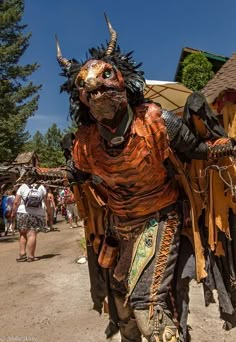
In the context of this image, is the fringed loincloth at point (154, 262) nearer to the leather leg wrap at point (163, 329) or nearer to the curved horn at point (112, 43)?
the leather leg wrap at point (163, 329)

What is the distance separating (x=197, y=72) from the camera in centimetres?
1343

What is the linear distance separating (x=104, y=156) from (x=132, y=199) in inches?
11.7

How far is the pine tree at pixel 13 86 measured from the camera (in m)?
22.7

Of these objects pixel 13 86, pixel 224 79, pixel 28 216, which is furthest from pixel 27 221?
pixel 13 86

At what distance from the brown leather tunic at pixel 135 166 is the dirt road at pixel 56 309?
172cm

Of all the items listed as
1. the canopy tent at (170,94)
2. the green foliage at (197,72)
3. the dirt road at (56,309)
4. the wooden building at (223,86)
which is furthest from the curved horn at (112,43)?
the green foliage at (197,72)

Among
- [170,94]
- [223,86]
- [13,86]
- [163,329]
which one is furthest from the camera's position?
[13,86]

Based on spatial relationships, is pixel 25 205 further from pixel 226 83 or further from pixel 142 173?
pixel 142 173

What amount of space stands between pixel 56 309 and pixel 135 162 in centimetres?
320

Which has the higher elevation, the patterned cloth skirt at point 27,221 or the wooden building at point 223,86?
the wooden building at point 223,86

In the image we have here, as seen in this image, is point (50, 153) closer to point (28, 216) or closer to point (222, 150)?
point (28, 216)

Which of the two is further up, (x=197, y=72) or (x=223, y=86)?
(x=197, y=72)

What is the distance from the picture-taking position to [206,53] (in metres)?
14.8

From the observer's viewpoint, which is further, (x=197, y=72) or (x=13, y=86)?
(x=13, y=86)
